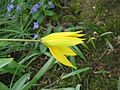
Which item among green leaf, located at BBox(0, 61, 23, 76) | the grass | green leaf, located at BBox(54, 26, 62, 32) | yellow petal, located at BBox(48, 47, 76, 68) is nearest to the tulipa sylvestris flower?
yellow petal, located at BBox(48, 47, 76, 68)

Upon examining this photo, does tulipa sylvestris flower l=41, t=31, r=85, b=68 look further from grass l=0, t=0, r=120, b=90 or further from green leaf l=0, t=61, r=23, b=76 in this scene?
green leaf l=0, t=61, r=23, b=76

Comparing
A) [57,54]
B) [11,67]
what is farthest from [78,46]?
[57,54]

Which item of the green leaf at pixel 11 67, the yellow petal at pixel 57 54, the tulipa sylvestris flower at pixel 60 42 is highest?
the tulipa sylvestris flower at pixel 60 42

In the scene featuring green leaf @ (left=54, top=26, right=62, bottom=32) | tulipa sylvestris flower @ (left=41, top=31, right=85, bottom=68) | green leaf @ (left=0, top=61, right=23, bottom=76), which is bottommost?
green leaf @ (left=0, top=61, right=23, bottom=76)

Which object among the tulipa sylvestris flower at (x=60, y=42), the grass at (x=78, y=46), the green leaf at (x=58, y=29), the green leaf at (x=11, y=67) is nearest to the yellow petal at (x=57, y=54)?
the tulipa sylvestris flower at (x=60, y=42)

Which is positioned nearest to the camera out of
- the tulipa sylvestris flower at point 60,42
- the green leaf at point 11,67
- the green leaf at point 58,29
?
the tulipa sylvestris flower at point 60,42

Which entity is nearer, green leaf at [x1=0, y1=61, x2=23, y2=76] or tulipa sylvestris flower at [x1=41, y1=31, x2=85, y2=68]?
tulipa sylvestris flower at [x1=41, y1=31, x2=85, y2=68]

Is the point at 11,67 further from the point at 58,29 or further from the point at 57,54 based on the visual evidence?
the point at 57,54

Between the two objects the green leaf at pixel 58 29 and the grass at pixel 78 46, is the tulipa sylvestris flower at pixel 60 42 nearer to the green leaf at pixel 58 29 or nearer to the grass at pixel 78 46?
the grass at pixel 78 46

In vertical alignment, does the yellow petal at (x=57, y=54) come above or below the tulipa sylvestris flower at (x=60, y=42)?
below

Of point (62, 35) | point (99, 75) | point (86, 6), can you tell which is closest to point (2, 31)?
point (86, 6)
